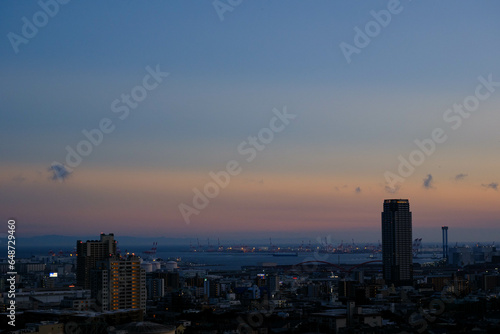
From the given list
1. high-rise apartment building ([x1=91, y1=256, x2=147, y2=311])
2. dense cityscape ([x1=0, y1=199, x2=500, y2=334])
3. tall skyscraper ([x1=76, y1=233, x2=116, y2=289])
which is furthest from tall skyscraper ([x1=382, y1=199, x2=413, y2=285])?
high-rise apartment building ([x1=91, y1=256, x2=147, y2=311])

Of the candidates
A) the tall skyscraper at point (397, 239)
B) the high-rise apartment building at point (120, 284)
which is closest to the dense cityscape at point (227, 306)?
the high-rise apartment building at point (120, 284)

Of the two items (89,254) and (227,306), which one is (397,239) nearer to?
(227,306)

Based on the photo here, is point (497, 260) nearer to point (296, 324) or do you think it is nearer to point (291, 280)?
point (291, 280)

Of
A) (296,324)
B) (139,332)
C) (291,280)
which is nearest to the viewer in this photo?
(139,332)

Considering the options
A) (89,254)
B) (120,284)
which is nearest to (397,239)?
(89,254)

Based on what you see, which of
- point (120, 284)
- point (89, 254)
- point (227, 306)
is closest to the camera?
point (120, 284)

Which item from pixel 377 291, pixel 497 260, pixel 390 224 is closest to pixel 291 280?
pixel 390 224

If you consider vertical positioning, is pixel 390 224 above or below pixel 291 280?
above
